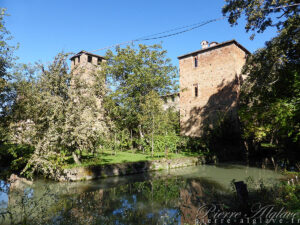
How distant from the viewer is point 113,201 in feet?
23.9

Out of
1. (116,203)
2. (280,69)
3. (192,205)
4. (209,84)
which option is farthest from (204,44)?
(116,203)

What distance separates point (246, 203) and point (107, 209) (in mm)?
3951

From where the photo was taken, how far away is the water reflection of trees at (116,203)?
18.0ft

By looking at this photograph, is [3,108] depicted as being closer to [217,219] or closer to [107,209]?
[107,209]

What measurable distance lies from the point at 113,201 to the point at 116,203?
0.90 ft

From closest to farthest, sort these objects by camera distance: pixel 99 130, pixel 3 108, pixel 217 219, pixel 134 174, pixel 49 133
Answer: pixel 217 219
pixel 49 133
pixel 99 130
pixel 134 174
pixel 3 108

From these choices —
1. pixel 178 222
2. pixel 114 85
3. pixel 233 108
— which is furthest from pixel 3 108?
pixel 233 108

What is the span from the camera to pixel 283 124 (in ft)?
28.8

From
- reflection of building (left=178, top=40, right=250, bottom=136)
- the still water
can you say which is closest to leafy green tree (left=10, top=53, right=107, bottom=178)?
the still water

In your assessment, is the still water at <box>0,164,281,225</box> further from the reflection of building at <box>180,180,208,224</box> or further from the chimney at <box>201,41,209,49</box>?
the chimney at <box>201,41,209,49</box>

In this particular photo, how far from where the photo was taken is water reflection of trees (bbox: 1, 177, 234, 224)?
5.48 meters

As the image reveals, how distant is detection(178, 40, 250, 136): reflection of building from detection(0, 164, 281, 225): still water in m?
13.9

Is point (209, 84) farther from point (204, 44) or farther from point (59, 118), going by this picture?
point (59, 118)

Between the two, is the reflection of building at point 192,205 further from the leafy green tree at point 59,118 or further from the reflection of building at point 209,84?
the reflection of building at point 209,84
